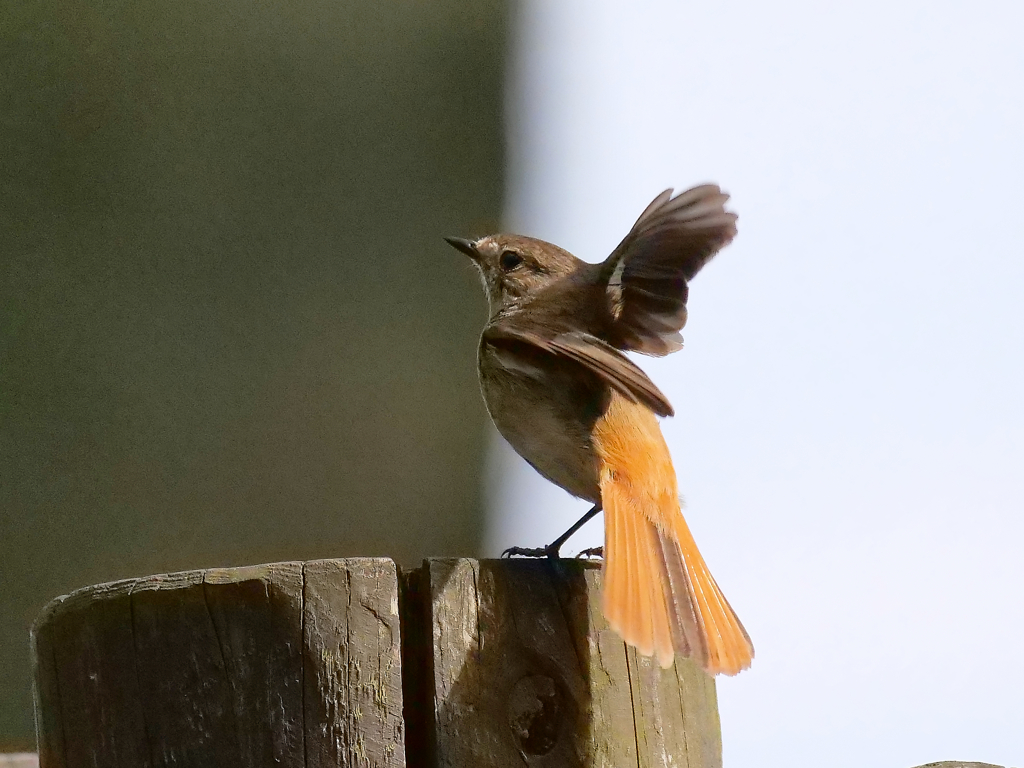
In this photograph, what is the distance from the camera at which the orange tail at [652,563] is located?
1776mm

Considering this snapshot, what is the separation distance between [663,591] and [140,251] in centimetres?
387

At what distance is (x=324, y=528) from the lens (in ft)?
15.7

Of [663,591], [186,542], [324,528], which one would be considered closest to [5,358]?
[186,542]

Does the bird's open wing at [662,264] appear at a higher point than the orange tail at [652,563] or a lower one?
higher

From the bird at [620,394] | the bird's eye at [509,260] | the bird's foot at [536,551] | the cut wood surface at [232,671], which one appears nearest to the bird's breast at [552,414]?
the bird at [620,394]

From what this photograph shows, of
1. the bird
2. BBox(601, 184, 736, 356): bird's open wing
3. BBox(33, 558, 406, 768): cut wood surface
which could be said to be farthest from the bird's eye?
BBox(33, 558, 406, 768): cut wood surface

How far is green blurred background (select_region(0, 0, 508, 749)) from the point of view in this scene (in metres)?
4.76

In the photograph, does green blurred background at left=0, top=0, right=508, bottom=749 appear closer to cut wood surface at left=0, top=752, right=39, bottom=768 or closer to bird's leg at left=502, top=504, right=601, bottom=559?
cut wood surface at left=0, top=752, right=39, bottom=768

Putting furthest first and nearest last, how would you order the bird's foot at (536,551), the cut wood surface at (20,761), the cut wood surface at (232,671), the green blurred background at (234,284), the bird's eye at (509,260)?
the green blurred background at (234,284) → the bird's eye at (509,260) → the cut wood surface at (20,761) → the bird's foot at (536,551) → the cut wood surface at (232,671)

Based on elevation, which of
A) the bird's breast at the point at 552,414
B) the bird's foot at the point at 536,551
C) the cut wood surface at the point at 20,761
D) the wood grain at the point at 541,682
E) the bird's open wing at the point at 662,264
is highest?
the bird's open wing at the point at 662,264

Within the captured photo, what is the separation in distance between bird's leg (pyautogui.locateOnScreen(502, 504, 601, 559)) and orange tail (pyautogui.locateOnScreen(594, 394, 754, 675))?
17 cm

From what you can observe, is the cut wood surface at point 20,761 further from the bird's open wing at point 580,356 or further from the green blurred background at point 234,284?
the green blurred background at point 234,284

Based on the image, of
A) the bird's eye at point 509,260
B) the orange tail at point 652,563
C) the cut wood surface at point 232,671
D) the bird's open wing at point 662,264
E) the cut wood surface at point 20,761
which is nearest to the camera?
the cut wood surface at point 232,671

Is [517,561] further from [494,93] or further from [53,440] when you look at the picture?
[53,440]
